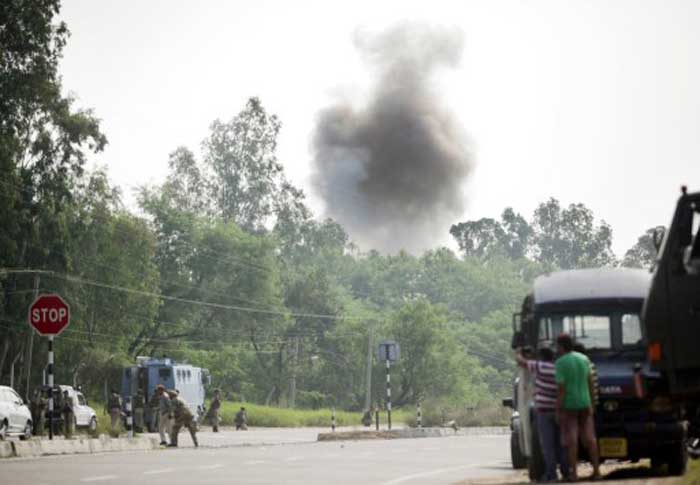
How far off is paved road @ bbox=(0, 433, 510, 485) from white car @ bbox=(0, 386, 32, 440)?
11902 millimetres

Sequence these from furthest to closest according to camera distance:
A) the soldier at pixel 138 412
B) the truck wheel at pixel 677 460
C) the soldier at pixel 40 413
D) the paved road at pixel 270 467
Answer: the soldier at pixel 138 412, the soldier at pixel 40 413, the paved road at pixel 270 467, the truck wheel at pixel 677 460

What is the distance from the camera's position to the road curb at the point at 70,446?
108 ft

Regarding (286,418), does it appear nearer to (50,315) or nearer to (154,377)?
(154,377)

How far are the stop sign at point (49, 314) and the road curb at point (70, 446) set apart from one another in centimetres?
250

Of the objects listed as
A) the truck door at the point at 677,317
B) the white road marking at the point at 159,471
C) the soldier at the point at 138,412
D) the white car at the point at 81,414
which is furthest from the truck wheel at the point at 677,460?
the soldier at the point at 138,412

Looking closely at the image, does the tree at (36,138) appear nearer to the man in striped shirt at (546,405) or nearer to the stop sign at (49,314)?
the stop sign at (49,314)

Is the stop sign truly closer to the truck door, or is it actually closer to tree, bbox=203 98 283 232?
the truck door

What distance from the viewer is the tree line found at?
70250 mm

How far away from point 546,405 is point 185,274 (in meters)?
96.6

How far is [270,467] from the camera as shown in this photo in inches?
1108

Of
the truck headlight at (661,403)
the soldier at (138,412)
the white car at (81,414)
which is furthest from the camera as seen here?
the soldier at (138,412)

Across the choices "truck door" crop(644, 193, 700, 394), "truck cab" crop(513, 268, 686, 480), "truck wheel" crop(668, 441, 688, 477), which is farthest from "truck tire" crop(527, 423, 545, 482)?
"truck door" crop(644, 193, 700, 394)

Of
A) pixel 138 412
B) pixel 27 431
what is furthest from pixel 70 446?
pixel 138 412

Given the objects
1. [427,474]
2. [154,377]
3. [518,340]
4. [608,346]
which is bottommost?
[427,474]
